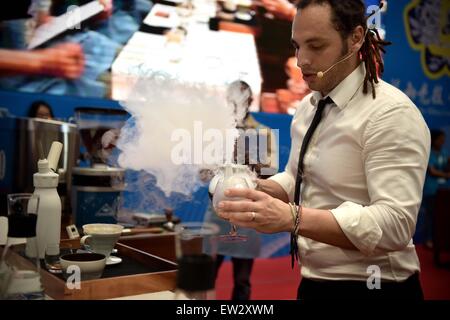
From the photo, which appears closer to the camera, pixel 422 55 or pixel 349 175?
pixel 349 175

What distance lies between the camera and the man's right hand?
12.5 ft

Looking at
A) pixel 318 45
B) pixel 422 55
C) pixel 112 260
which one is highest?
pixel 422 55

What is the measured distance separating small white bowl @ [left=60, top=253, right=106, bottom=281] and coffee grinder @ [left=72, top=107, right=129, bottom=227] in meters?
0.50

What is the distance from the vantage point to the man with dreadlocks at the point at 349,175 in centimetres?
121

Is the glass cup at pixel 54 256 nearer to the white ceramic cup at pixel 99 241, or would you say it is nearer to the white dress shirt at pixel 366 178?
the white ceramic cup at pixel 99 241

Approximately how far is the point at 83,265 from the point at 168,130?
2.23 feet

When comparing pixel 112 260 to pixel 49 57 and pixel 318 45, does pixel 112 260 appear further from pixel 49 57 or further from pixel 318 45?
pixel 49 57

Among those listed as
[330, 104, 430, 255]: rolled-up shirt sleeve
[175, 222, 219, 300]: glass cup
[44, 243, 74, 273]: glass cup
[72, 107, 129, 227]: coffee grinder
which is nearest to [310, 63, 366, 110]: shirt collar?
[330, 104, 430, 255]: rolled-up shirt sleeve

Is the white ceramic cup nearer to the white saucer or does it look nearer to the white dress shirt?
the white saucer

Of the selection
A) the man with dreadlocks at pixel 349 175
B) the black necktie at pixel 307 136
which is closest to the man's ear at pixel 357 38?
the man with dreadlocks at pixel 349 175

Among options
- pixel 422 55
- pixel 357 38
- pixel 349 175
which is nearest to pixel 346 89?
pixel 357 38

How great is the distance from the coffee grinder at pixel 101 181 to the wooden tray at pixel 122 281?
1.15ft

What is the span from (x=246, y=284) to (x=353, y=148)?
226 cm

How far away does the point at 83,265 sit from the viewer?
3.82 feet
